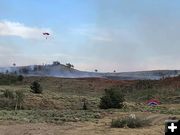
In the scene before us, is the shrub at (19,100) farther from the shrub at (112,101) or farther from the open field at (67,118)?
the shrub at (112,101)

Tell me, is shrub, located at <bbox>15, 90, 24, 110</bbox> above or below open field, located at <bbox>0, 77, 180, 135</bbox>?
above

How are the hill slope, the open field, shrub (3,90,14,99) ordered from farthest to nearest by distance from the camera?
the hill slope, shrub (3,90,14,99), the open field

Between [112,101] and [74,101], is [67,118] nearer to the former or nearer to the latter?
[112,101]

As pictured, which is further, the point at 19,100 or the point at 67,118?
the point at 19,100

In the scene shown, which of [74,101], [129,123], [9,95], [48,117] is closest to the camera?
[129,123]

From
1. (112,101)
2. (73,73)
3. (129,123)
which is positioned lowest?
(129,123)

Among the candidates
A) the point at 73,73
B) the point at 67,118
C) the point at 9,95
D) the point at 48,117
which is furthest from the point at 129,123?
the point at 73,73

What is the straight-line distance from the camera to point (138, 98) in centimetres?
5647

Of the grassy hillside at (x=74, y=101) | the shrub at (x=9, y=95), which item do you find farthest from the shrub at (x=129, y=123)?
the shrub at (x=9, y=95)

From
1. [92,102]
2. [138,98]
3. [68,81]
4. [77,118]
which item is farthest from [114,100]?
[68,81]

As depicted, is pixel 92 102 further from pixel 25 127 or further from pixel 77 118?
pixel 25 127

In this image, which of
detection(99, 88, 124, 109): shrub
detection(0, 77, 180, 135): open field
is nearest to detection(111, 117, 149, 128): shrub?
detection(0, 77, 180, 135): open field

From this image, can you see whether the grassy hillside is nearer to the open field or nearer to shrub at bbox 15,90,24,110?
the open field

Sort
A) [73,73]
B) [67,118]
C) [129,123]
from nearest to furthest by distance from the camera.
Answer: [129,123] → [67,118] → [73,73]
